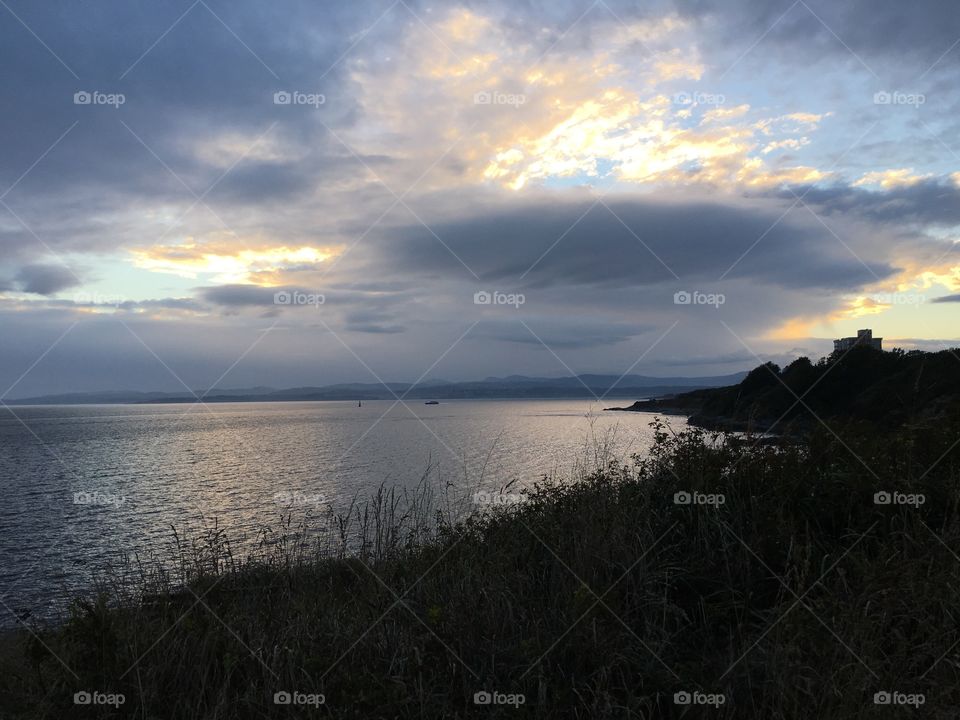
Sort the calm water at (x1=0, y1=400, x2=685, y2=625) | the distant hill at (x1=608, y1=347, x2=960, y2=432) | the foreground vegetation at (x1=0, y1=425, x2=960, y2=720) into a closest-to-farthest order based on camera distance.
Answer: the foreground vegetation at (x1=0, y1=425, x2=960, y2=720), the calm water at (x1=0, y1=400, x2=685, y2=625), the distant hill at (x1=608, y1=347, x2=960, y2=432)

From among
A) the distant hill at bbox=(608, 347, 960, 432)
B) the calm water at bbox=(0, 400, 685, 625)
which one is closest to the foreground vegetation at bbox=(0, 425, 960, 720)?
the calm water at bbox=(0, 400, 685, 625)

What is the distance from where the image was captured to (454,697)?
4.37m

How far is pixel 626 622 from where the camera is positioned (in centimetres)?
510

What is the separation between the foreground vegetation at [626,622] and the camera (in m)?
4.23

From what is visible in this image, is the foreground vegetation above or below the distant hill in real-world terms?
below

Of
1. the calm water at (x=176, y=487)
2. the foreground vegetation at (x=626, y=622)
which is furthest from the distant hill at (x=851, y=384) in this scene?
the foreground vegetation at (x=626, y=622)

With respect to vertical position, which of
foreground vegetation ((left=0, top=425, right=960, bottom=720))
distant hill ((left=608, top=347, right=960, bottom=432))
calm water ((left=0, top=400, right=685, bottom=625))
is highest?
distant hill ((left=608, top=347, right=960, bottom=432))

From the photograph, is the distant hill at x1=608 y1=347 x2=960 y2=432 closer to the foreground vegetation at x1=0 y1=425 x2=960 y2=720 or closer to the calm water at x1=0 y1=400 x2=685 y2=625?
the calm water at x1=0 y1=400 x2=685 y2=625

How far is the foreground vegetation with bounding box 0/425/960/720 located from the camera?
4.23 meters

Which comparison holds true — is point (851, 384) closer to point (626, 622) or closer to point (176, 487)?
point (176, 487)

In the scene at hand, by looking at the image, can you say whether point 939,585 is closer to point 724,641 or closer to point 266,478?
point 724,641

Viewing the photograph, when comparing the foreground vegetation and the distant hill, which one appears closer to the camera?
the foreground vegetation

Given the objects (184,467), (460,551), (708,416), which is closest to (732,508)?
(460,551)

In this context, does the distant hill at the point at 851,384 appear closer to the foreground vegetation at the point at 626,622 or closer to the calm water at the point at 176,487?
the calm water at the point at 176,487
